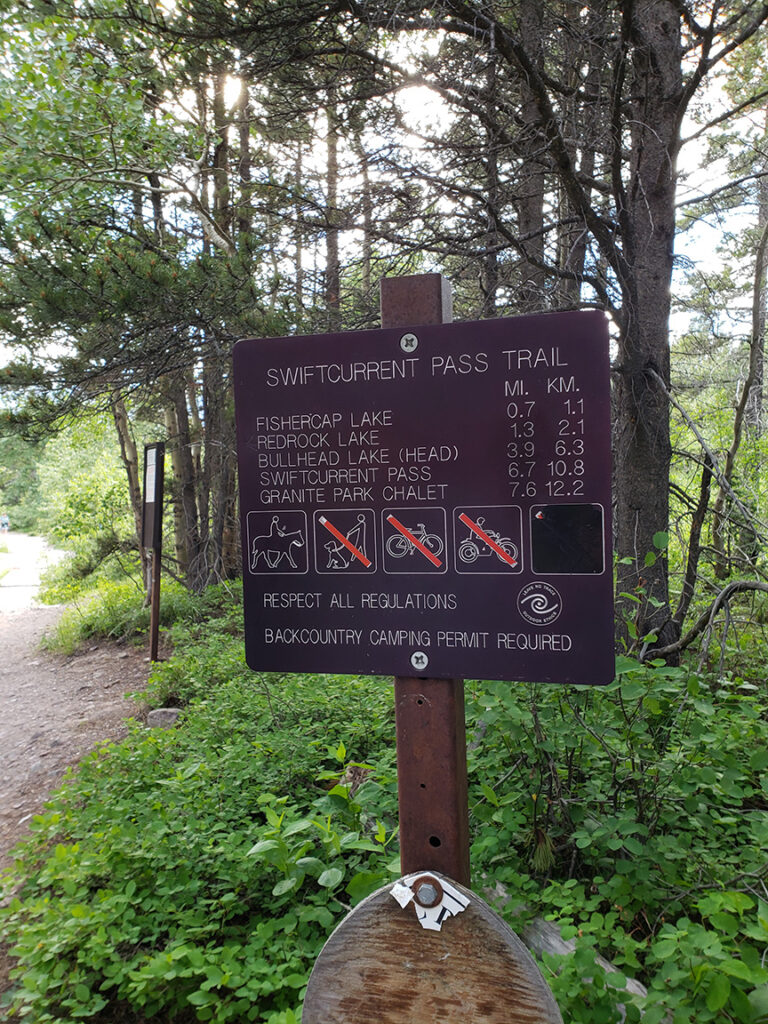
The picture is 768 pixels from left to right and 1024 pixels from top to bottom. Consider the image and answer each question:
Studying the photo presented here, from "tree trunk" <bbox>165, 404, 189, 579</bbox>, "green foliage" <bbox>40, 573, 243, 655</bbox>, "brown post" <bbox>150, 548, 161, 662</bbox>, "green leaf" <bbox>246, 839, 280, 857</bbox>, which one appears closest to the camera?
"green leaf" <bbox>246, 839, 280, 857</bbox>

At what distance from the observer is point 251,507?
6.50 ft

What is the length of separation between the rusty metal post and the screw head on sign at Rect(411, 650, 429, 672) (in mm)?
43

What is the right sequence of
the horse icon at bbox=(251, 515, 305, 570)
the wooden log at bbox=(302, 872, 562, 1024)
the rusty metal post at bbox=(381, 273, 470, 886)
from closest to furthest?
the wooden log at bbox=(302, 872, 562, 1024)
the rusty metal post at bbox=(381, 273, 470, 886)
the horse icon at bbox=(251, 515, 305, 570)

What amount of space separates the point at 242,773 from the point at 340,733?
0.79 metres

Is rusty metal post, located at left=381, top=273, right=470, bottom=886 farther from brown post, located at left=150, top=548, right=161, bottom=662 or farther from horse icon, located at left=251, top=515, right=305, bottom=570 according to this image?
brown post, located at left=150, top=548, right=161, bottom=662

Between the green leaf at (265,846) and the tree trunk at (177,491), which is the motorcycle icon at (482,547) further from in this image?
the tree trunk at (177,491)

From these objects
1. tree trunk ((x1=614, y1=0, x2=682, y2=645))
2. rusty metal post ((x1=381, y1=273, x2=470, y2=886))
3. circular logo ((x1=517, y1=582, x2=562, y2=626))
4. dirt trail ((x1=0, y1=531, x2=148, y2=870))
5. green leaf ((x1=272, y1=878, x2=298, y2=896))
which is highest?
tree trunk ((x1=614, y1=0, x2=682, y2=645))

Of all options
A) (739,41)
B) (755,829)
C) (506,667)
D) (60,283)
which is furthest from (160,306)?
(755,829)

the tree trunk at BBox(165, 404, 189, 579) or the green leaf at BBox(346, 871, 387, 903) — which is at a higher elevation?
the tree trunk at BBox(165, 404, 189, 579)

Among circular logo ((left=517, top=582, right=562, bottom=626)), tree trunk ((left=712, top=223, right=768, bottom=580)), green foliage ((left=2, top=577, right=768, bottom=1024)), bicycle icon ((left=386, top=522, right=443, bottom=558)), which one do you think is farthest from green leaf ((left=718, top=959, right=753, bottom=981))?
tree trunk ((left=712, top=223, right=768, bottom=580))

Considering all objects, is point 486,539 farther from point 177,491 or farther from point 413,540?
point 177,491

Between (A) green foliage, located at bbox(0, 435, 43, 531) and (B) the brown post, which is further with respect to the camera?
(A) green foliage, located at bbox(0, 435, 43, 531)

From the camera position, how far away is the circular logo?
5.43 feet

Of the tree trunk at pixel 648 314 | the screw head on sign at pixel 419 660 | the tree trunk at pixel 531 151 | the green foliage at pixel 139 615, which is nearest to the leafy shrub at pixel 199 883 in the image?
the screw head on sign at pixel 419 660
